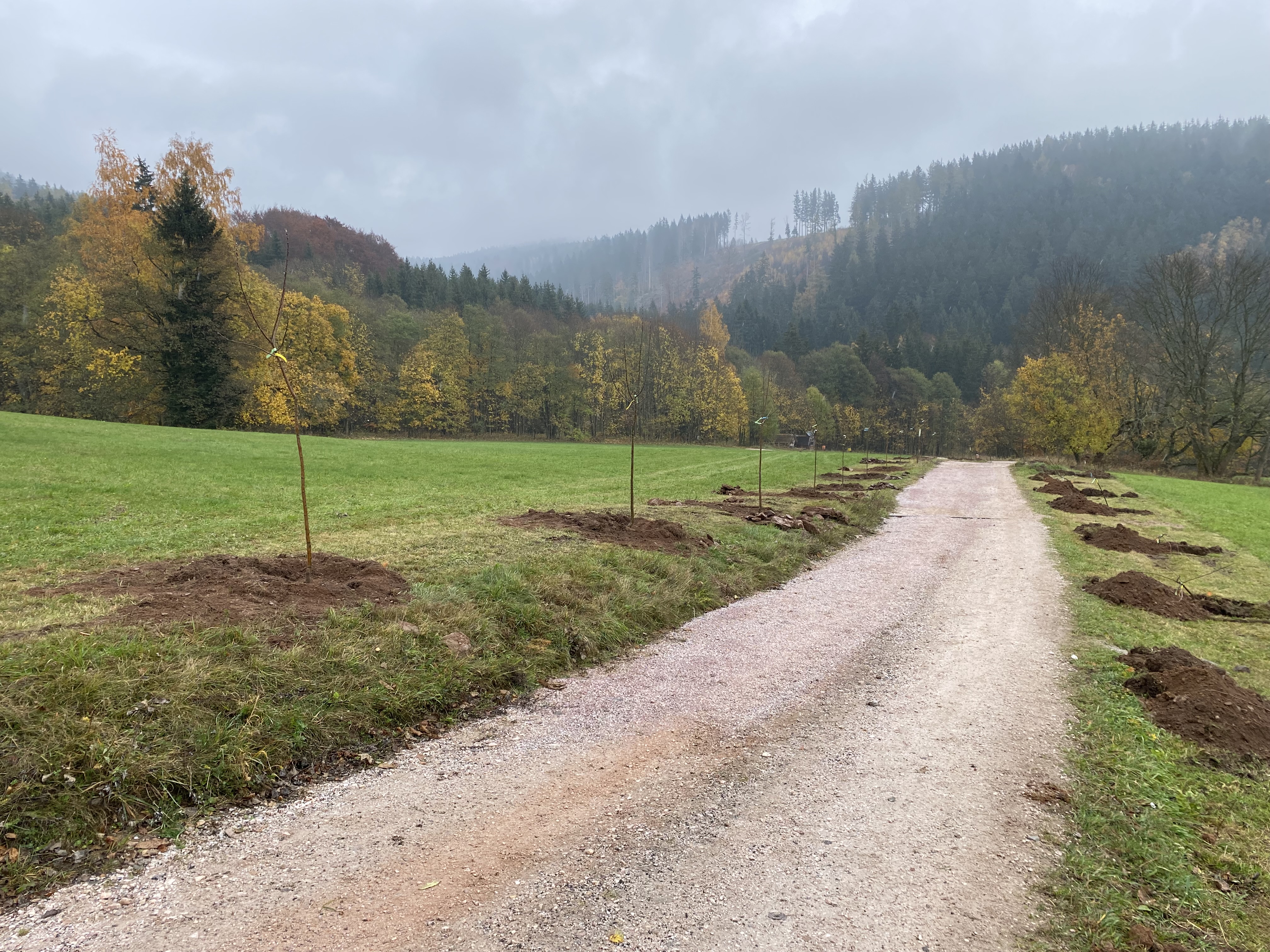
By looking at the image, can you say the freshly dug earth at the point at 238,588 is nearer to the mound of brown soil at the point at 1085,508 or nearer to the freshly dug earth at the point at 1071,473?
the mound of brown soil at the point at 1085,508

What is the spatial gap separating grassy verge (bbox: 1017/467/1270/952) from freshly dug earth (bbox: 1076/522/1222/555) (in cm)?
717

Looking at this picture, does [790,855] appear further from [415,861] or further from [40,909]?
[40,909]

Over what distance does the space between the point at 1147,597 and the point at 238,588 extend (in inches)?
496

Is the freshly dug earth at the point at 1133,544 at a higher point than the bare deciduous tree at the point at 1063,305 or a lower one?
lower

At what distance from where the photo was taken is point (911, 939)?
9.78 ft

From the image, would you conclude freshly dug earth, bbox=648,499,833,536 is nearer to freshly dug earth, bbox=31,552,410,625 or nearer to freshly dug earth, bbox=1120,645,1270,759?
freshly dug earth, bbox=1120,645,1270,759

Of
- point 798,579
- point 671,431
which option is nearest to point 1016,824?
point 798,579

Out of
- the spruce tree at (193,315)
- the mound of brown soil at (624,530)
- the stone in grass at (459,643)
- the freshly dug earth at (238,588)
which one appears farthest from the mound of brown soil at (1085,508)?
the spruce tree at (193,315)

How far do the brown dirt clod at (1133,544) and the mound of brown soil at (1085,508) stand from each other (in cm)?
488

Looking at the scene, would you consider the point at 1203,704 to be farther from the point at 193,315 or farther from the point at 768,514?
the point at 193,315

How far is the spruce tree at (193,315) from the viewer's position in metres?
37.2

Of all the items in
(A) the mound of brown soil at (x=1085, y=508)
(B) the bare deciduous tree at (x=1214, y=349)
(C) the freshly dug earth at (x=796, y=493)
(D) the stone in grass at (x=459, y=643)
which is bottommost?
(A) the mound of brown soil at (x=1085, y=508)

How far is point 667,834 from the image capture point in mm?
3797

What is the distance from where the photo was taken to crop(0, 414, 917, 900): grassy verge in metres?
3.74
